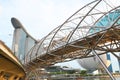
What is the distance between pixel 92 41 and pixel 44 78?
47.9 meters

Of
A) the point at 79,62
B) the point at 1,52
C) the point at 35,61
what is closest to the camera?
the point at 1,52

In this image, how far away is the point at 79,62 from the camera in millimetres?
100125

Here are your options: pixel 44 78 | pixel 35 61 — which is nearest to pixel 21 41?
pixel 44 78

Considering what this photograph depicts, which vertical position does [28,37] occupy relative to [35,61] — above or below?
above

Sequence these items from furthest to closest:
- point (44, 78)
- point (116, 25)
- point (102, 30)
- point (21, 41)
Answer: point (21, 41) < point (44, 78) < point (102, 30) < point (116, 25)

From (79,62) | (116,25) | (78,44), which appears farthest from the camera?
(79,62)

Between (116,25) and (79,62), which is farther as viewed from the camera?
(79,62)

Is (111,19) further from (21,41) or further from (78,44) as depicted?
(21,41)

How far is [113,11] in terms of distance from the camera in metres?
19.1

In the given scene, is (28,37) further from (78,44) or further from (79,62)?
(78,44)

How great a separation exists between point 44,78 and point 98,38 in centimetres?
4913

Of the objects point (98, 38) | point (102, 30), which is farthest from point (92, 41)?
point (102, 30)

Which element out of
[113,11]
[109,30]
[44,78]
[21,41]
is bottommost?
[44,78]

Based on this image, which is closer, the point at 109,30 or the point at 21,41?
the point at 109,30
